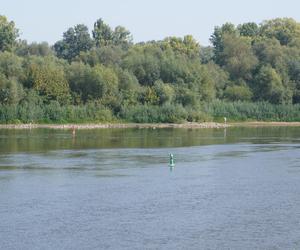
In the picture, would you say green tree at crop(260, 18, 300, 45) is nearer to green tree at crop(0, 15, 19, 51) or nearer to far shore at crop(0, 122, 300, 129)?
far shore at crop(0, 122, 300, 129)

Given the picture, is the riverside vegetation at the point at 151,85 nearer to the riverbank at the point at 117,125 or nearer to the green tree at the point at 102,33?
the riverbank at the point at 117,125

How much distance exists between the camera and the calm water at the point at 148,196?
1194 inches

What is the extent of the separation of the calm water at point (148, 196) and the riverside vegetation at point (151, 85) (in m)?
33.2

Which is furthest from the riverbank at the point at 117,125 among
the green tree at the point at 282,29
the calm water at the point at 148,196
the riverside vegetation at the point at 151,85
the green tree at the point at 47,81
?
the green tree at the point at 282,29

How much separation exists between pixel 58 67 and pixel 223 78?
28866 millimetres

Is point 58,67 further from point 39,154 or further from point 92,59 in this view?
point 39,154

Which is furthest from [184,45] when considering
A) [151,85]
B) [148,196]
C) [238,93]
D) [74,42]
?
[148,196]

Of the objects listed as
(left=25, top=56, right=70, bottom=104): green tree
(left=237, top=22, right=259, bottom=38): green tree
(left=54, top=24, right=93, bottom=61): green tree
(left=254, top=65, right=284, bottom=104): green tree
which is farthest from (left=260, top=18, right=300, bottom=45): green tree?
(left=25, top=56, right=70, bottom=104): green tree

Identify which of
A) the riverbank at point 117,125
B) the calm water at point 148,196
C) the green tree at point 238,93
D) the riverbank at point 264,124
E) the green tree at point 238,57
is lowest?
the calm water at point 148,196

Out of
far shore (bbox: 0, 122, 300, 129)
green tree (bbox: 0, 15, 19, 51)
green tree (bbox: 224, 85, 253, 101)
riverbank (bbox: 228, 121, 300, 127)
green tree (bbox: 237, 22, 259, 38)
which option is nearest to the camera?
far shore (bbox: 0, 122, 300, 129)

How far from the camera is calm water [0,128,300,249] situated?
30328 millimetres

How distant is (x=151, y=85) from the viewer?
115 metres

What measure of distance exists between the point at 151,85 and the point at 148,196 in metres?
76.0

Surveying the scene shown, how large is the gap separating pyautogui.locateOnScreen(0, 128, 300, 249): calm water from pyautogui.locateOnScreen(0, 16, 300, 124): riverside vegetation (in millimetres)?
33218
